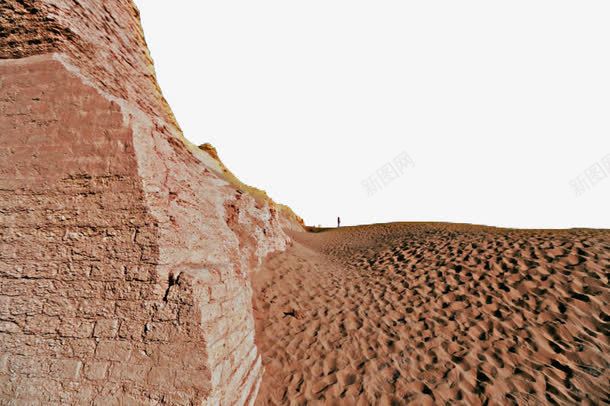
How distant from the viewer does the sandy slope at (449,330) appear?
3707mm

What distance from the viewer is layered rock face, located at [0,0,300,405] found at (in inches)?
108

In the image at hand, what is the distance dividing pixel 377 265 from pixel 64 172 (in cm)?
856

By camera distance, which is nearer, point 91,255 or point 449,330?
point 91,255

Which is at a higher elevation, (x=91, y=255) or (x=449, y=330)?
(x=91, y=255)

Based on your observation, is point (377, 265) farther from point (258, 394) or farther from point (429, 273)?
point (258, 394)

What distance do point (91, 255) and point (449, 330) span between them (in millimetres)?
6027

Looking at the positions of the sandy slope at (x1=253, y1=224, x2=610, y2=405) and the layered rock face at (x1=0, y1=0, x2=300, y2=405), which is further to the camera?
the sandy slope at (x1=253, y1=224, x2=610, y2=405)

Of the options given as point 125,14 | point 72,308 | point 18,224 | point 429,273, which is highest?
point 125,14

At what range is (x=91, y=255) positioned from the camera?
3074mm

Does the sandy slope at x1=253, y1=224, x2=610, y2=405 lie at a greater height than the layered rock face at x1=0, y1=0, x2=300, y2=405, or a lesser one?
lesser

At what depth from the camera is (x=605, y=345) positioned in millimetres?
4195

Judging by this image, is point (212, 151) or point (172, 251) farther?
point (212, 151)

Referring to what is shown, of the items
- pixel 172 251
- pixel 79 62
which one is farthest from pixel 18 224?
pixel 79 62

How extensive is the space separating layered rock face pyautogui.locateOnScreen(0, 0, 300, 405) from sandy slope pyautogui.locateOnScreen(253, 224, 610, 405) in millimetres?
1311
